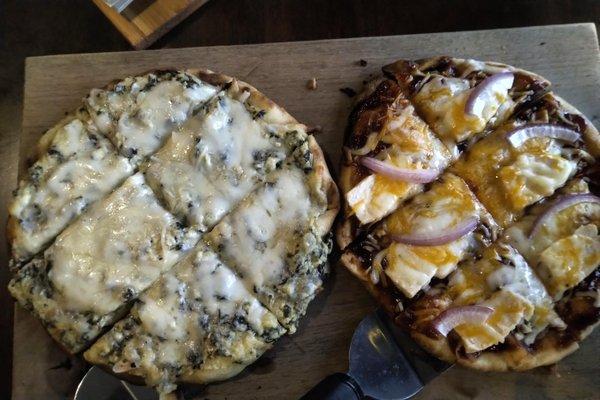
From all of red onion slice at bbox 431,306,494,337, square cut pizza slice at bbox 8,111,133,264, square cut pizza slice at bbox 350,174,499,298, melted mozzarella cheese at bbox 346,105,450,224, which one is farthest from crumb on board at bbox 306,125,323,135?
red onion slice at bbox 431,306,494,337

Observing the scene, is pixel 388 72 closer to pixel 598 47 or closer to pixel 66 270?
pixel 598 47

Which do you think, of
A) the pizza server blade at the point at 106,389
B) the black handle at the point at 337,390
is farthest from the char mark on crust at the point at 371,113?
the pizza server blade at the point at 106,389

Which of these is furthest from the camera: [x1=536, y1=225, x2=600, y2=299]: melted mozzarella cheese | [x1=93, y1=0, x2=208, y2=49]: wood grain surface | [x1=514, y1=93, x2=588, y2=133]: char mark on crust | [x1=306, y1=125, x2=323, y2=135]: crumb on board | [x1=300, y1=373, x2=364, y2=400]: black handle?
[x1=93, y1=0, x2=208, y2=49]: wood grain surface

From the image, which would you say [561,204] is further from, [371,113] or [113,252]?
[113,252]

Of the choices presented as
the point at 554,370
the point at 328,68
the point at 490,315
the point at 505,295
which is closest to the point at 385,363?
the point at 490,315

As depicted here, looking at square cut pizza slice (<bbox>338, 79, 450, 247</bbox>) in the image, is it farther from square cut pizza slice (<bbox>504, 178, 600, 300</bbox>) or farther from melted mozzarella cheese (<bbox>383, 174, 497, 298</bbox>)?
square cut pizza slice (<bbox>504, 178, 600, 300</bbox>)

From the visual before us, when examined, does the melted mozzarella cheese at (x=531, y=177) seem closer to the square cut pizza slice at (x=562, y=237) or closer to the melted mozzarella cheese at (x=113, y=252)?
the square cut pizza slice at (x=562, y=237)

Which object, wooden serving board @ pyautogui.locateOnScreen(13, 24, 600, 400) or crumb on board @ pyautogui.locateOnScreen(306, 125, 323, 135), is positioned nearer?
crumb on board @ pyautogui.locateOnScreen(306, 125, 323, 135)
